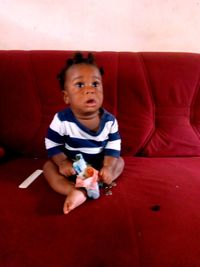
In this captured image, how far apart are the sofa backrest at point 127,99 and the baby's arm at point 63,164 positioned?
25cm

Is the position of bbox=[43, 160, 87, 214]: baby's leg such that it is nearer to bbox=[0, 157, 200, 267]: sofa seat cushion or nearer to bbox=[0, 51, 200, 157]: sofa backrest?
bbox=[0, 157, 200, 267]: sofa seat cushion

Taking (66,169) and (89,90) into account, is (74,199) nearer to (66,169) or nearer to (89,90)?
(66,169)

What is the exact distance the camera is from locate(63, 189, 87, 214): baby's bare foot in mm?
853

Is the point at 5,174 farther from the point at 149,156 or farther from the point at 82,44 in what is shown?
the point at 82,44

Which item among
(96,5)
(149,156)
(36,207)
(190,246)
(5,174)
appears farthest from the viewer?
(96,5)

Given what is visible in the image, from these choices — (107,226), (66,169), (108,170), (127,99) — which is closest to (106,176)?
(108,170)

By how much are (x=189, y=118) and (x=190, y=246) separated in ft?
2.61

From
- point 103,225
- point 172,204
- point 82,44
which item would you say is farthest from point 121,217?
point 82,44

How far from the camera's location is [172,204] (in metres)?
0.90

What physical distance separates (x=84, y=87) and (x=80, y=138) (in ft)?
0.67

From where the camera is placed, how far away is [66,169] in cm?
102

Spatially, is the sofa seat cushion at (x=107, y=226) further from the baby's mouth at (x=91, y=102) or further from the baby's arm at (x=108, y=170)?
the baby's mouth at (x=91, y=102)

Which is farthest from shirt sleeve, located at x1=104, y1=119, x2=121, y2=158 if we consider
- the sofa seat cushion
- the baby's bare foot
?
the baby's bare foot

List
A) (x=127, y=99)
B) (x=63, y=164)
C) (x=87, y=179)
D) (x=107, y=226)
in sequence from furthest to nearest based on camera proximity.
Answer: (x=127, y=99) → (x=63, y=164) → (x=87, y=179) → (x=107, y=226)
